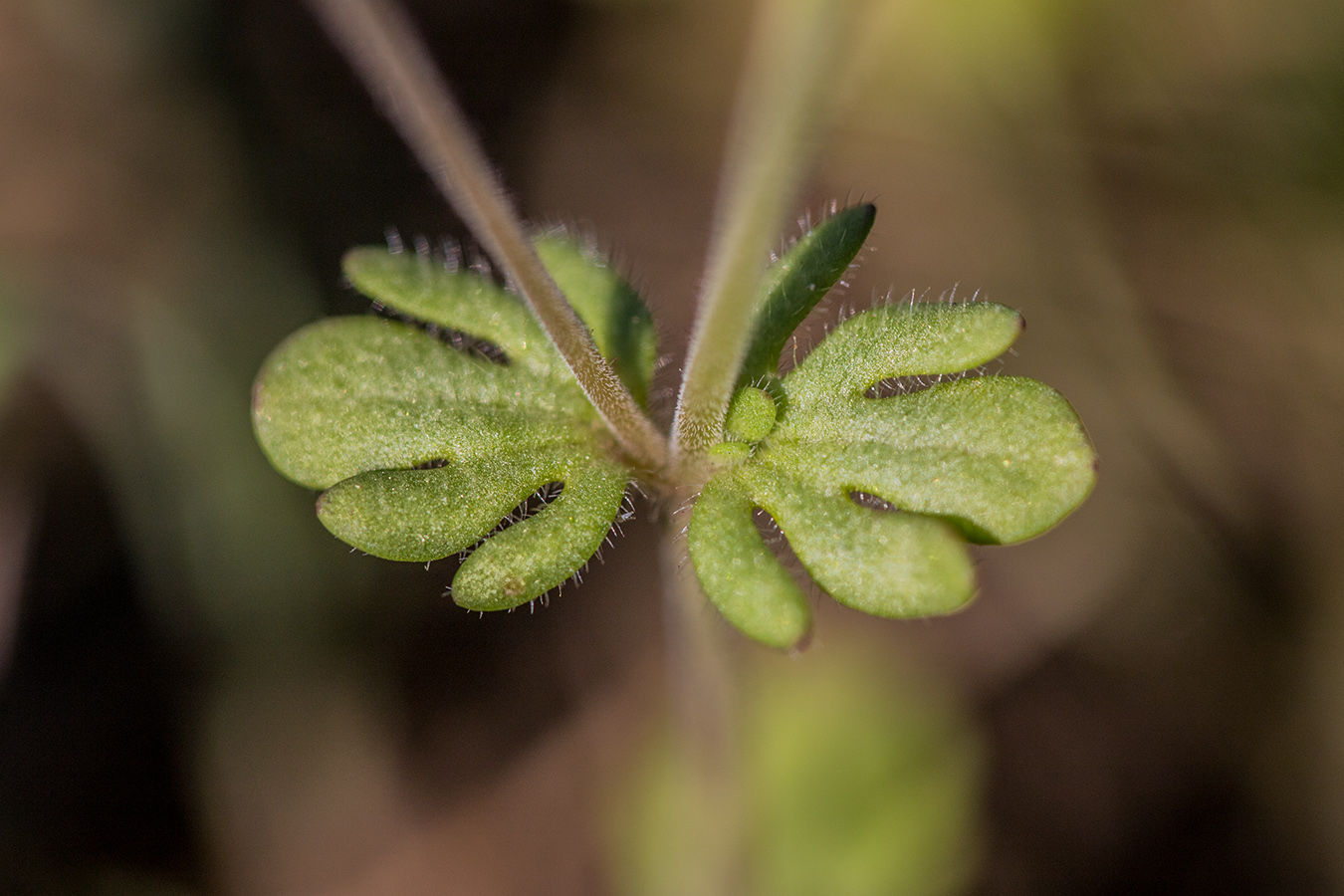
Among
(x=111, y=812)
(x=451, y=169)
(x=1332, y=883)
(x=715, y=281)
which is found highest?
(x=451, y=169)

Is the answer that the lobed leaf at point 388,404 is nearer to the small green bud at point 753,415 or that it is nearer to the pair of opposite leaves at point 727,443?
the pair of opposite leaves at point 727,443

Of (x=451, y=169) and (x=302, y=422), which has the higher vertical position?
(x=451, y=169)

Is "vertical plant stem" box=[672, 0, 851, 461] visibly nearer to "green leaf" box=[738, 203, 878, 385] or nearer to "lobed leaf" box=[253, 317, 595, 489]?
"green leaf" box=[738, 203, 878, 385]

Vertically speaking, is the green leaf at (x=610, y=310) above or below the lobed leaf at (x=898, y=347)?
above

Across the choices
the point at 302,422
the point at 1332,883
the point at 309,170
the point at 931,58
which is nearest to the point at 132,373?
the point at 309,170

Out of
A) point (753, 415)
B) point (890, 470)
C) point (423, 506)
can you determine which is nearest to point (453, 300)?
point (423, 506)

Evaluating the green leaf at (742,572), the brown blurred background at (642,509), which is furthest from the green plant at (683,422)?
the brown blurred background at (642,509)

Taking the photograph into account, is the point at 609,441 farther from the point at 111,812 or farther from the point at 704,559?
the point at 111,812

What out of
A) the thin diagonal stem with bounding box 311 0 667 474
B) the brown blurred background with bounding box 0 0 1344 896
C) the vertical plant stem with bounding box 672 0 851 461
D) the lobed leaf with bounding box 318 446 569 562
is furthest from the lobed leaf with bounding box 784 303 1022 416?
the brown blurred background with bounding box 0 0 1344 896

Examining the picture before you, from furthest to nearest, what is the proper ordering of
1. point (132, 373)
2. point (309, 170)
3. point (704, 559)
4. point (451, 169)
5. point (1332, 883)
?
point (309, 170) → point (132, 373) → point (1332, 883) → point (704, 559) → point (451, 169)
